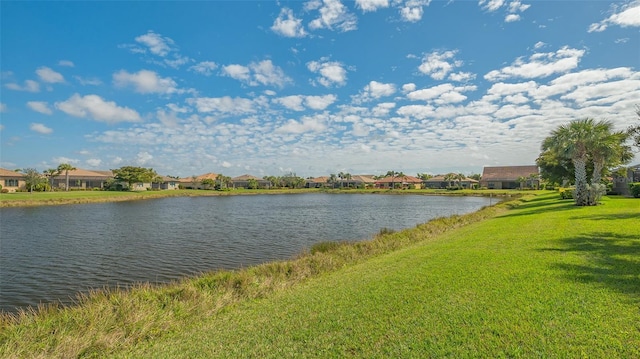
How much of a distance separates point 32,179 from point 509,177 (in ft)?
359

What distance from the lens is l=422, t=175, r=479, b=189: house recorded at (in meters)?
102

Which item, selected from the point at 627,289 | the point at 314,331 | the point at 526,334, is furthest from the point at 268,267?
the point at 627,289

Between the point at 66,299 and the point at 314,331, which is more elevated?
the point at 314,331

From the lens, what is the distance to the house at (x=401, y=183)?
111188 mm

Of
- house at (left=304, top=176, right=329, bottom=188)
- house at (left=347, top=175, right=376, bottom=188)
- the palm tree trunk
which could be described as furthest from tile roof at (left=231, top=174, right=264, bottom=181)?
the palm tree trunk

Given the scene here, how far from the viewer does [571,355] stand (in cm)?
459

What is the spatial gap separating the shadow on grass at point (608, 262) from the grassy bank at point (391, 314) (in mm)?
29

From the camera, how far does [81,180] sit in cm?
8338

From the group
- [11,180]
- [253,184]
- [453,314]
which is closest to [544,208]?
[453,314]

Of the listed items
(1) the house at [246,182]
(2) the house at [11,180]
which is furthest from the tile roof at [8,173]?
(1) the house at [246,182]

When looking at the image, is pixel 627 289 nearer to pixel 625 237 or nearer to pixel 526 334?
pixel 526 334

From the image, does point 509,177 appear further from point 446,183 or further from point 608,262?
point 608,262

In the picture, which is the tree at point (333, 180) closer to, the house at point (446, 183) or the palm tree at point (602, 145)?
the house at point (446, 183)

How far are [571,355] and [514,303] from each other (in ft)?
5.77
